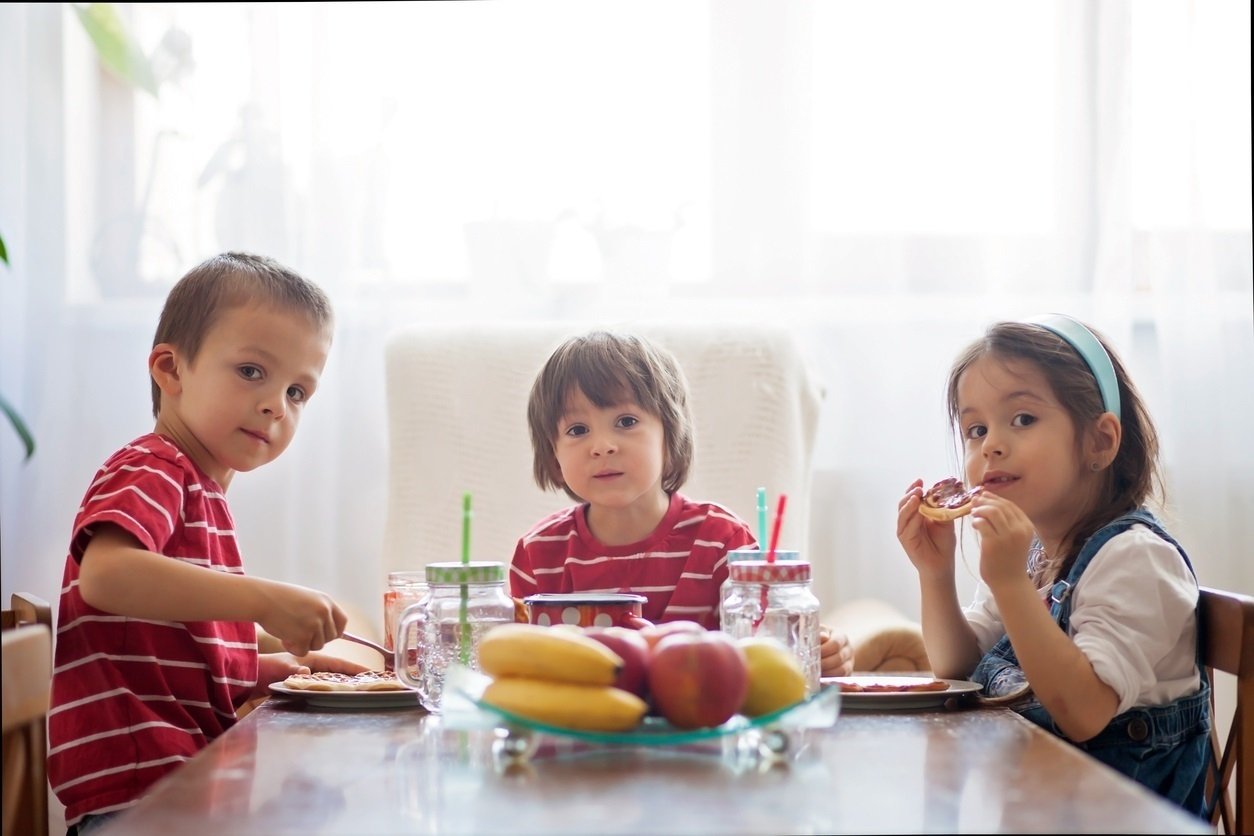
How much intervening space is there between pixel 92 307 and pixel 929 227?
173 centimetres

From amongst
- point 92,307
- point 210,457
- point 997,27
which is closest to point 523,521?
point 210,457

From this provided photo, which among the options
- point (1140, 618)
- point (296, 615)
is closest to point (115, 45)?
point (296, 615)

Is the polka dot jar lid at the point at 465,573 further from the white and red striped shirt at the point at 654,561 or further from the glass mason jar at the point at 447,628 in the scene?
the white and red striped shirt at the point at 654,561

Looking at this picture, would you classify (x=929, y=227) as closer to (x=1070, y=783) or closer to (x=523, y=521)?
(x=523, y=521)

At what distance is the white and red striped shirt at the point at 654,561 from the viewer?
5.57 ft

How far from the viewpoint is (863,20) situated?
257 centimetres

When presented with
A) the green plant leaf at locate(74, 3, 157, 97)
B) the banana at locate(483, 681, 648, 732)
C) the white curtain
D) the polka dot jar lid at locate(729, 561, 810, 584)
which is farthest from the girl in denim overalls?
the green plant leaf at locate(74, 3, 157, 97)

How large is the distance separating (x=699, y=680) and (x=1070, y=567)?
69cm

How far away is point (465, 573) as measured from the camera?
1159 mm

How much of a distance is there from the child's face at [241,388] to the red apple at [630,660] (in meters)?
0.70

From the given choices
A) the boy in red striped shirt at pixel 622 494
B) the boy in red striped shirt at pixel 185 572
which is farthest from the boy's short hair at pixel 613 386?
the boy in red striped shirt at pixel 185 572

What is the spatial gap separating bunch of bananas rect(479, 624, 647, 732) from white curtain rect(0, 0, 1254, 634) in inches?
64.7

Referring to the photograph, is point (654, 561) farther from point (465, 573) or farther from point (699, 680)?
point (699, 680)

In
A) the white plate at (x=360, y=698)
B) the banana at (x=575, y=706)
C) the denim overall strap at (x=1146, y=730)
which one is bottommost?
the denim overall strap at (x=1146, y=730)
